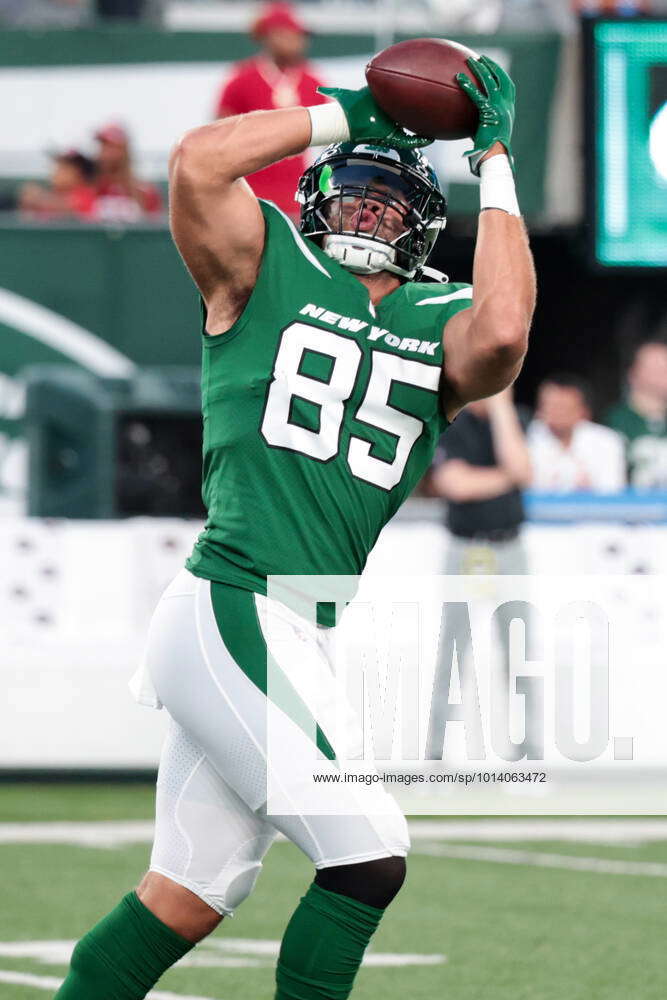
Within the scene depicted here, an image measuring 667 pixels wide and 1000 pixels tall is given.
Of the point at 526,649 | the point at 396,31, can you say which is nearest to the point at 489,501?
the point at 526,649

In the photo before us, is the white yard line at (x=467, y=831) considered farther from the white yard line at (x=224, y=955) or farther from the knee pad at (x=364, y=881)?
the knee pad at (x=364, y=881)

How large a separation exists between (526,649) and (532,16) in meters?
4.58

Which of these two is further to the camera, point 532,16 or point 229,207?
point 532,16

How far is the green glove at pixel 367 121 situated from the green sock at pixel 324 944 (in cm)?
147

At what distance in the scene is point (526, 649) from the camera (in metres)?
9.05

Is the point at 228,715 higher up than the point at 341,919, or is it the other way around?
the point at 228,715

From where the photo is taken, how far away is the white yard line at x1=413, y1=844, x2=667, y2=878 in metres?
6.97

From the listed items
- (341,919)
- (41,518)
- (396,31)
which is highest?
(396,31)

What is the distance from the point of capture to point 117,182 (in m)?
10.8

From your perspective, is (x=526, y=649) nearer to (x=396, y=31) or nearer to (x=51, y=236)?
(x=51, y=236)

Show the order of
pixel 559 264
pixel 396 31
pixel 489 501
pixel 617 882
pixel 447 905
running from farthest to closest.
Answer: pixel 559 264 → pixel 396 31 → pixel 489 501 → pixel 617 882 → pixel 447 905

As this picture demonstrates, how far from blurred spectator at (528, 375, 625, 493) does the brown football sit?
6.18 metres

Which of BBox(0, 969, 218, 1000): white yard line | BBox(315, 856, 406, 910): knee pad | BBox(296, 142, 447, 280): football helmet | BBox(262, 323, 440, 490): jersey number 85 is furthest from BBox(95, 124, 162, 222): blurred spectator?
BBox(315, 856, 406, 910): knee pad

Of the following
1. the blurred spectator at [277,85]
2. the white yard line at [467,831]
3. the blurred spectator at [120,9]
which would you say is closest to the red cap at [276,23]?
the blurred spectator at [277,85]
